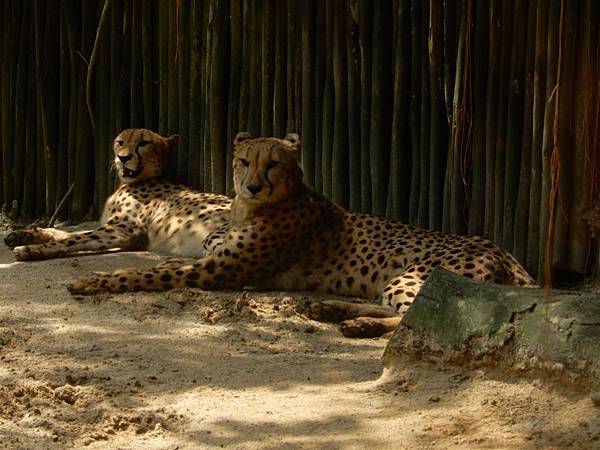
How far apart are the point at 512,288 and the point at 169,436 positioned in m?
1.29

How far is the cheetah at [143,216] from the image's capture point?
7504mm

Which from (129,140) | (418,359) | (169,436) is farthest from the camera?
(129,140)

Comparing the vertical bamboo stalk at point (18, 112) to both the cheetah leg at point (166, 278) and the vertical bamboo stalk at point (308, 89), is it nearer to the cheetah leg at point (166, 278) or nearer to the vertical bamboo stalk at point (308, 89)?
the vertical bamboo stalk at point (308, 89)

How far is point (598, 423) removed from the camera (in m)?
3.57

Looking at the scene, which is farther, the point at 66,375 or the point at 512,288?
the point at 66,375

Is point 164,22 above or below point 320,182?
above

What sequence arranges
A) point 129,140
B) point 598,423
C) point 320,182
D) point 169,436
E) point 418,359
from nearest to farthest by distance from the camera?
point 598,423, point 169,436, point 418,359, point 320,182, point 129,140

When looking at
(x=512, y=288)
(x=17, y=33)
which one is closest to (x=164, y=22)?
(x=17, y=33)

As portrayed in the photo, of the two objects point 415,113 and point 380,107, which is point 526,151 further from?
point 380,107

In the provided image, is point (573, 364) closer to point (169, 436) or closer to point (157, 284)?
point (169, 436)

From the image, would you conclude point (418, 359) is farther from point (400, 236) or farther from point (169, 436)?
point (400, 236)

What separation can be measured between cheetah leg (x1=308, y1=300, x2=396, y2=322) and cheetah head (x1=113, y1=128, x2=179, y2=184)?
287 cm

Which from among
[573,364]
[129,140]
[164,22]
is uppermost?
[164,22]

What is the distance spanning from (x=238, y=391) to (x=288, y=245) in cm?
236
